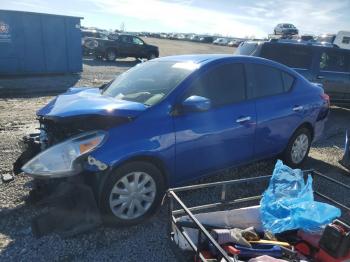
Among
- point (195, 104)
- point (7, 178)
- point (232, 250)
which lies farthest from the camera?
point (7, 178)

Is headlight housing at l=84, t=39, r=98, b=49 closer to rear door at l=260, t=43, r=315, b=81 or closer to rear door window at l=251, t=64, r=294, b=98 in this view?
rear door at l=260, t=43, r=315, b=81

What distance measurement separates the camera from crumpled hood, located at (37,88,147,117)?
342cm

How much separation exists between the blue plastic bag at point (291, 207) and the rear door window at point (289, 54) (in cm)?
596

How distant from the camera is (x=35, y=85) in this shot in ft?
41.4

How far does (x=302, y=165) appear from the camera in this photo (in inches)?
223

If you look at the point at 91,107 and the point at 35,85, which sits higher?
the point at 91,107

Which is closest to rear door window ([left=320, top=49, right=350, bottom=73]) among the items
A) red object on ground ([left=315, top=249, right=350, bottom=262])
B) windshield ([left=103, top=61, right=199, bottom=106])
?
windshield ([left=103, top=61, right=199, bottom=106])

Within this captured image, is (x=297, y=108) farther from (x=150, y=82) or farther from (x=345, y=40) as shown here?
(x=345, y=40)

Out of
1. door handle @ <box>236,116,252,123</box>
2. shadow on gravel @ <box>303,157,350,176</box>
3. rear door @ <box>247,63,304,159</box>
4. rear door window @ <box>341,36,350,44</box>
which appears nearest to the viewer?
→ door handle @ <box>236,116,252,123</box>

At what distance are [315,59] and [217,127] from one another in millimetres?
6030

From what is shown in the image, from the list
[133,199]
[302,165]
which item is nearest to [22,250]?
[133,199]

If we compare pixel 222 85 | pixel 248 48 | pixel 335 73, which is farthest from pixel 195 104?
pixel 335 73

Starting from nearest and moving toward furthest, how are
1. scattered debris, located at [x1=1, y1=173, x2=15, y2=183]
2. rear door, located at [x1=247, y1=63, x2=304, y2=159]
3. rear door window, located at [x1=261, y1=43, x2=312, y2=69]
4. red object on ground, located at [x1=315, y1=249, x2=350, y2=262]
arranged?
red object on ground, located at [x1=315, y1=249, x2=350, y2=262], scattered debris, located at [x1=1, y1=173, x2=15, y2=183], rear door, located at [x1=247, y1=63, x2=304, y2=159], rear door window, located at [x1=261, y1=43, x2=312, y2=69]

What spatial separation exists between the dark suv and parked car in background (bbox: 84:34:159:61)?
47.7 feet
